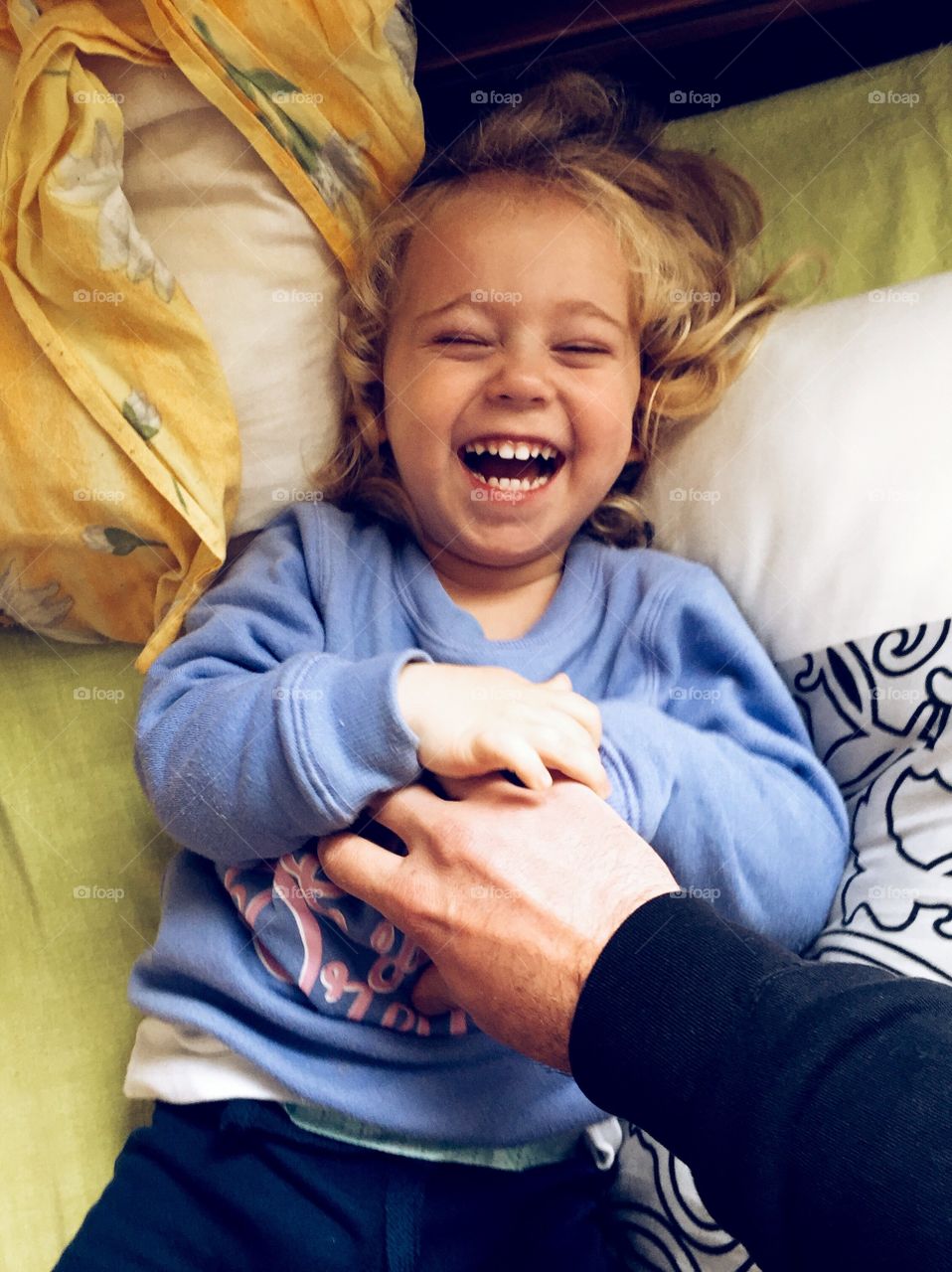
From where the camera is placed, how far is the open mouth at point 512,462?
987 millimetres

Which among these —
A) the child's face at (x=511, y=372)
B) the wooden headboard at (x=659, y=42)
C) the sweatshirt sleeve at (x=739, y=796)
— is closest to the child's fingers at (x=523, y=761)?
the sweatshirt sleeve at (x=739, y=796)

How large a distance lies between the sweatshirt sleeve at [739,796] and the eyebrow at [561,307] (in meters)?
0.30

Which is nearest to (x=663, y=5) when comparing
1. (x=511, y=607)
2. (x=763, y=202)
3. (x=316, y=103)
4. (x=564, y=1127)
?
(x=763, y=202)

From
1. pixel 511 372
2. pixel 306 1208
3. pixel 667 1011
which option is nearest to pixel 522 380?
pixel 511 372

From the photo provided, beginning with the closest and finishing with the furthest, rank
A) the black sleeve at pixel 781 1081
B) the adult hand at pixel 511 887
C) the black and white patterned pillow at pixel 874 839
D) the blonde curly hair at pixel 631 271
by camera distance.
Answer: the black sleeve at pixel 781 1081, the adult hand at pixel 511 887, the black and white patterned pillow at pixel 874 839, the blonde curly hair at pixel 631 271

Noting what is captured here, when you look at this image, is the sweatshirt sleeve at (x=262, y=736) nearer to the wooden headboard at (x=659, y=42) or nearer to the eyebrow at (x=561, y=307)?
the eyebrow at (x=561, y=307)

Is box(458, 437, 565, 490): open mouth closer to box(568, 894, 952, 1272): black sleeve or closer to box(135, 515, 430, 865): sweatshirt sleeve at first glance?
box(135, 515, 430, 865): sweatshirt sleeve

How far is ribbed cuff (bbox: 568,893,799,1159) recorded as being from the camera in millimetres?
606

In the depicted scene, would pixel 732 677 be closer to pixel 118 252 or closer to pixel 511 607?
pixel 511 607

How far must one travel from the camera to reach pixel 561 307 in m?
0.98

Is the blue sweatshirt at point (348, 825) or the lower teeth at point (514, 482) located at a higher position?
the lower teeth at point (514, 482)

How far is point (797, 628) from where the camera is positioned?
37.9 inches

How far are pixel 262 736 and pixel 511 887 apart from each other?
0.23 m

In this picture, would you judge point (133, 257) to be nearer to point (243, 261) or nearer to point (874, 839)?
point (243, 261)
